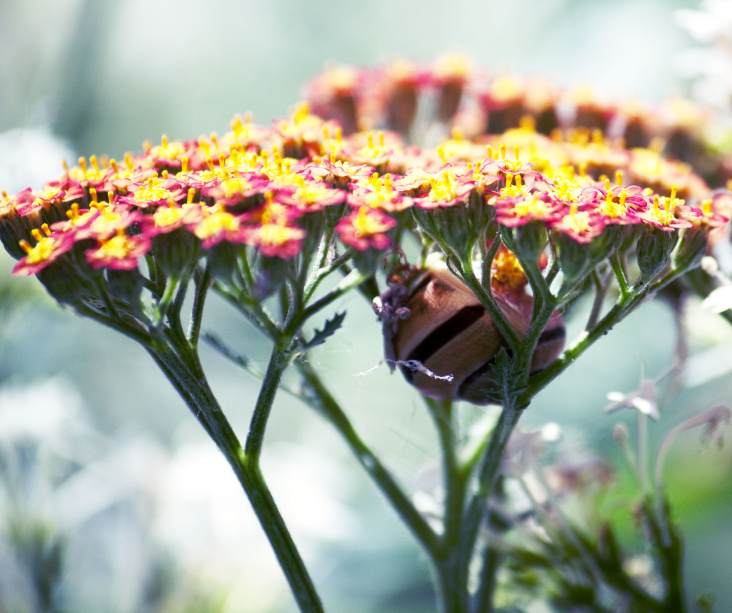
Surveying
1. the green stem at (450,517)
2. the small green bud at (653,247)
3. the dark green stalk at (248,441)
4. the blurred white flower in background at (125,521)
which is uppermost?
the small green bud at (653,247)

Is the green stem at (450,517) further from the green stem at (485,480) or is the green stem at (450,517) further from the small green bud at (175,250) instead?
the small green bud at (175,250)

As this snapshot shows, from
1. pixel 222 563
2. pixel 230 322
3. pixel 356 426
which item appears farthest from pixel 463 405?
pixel 230 322

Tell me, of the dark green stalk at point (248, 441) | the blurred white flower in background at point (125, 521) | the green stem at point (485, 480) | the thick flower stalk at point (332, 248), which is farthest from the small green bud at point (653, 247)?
the blurred white flower in background at point (125, 521)

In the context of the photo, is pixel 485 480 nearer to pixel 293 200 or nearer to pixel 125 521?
pixel 293 200

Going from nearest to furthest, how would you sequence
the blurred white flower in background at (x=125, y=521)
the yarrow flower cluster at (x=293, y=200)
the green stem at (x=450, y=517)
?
the yarrow flower cluster at (x=293, y=200)
the green stem at (x=450, y=517)
the blurred white flower in background at (x=125, y=521)

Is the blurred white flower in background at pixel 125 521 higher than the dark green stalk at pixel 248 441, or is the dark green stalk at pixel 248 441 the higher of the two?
the dark green stalk at pixel 248 441

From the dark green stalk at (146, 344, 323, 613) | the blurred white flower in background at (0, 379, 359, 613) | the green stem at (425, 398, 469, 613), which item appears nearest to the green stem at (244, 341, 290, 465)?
the dark green stalk at (146, 344, 323, 613)

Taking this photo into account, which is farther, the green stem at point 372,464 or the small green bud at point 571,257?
the green stem at point 372,464

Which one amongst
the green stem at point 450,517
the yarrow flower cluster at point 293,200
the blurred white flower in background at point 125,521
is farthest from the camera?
the blurred white flower in background at point 125,521
